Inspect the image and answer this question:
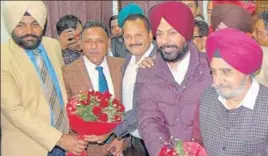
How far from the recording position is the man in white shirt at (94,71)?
3873mm

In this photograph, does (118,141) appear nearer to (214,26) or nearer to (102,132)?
(102,132)

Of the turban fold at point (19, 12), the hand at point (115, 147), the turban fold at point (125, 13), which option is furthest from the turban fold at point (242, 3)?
the turban fold at point (19, 12)

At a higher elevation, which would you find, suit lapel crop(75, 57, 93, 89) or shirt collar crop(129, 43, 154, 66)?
shirt collar crop(129, 43, 154, 66)

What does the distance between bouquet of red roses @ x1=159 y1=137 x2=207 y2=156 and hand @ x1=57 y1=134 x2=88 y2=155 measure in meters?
0.85

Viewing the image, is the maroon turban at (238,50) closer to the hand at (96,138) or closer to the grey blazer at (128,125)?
the grey blazer at (128,125)

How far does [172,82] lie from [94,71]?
781 millimetres

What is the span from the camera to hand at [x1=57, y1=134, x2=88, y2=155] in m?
3.68

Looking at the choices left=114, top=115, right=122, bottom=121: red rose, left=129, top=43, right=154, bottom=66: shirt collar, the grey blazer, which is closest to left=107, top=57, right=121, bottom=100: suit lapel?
left=129, top=43, right=154, bottom=66: shirt collar

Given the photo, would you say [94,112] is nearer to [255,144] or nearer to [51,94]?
[51,94]

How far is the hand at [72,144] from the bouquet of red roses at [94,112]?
0.11 meters

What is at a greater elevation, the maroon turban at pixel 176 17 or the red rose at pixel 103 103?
the maroon turban at pixel 176 17

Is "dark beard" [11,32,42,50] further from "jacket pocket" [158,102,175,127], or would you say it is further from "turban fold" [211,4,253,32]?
"turban fold" [211,4,253,32]

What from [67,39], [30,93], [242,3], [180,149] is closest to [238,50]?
[180,149]

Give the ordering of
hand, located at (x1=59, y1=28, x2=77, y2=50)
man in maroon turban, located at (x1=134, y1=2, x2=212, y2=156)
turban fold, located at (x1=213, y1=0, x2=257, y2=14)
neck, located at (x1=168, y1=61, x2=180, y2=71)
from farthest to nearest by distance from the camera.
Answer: turban fold, located at (x1=213, y1=0, x2=257, y2=14), hand, located at (x1=59, y1=28, x2=77, y2=50), neck, located at (x1=168, y1=61, x2=180, y2=71), man in maroon turban, located at (x1=134, y1=2, x2=212, y2=156)
